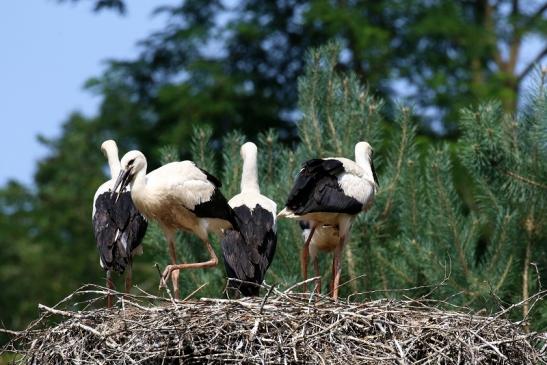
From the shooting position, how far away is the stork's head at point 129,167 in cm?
1034

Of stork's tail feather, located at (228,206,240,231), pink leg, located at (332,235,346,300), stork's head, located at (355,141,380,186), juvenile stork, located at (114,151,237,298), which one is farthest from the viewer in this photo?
stork's head, located at (355,141,380,186)

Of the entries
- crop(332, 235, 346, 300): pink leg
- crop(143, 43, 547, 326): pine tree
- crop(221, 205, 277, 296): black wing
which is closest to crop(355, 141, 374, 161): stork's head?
crop(143, 43, 547, 326): pine tree

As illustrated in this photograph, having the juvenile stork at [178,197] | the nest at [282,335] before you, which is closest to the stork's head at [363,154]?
the juvenile stork at [178,197]

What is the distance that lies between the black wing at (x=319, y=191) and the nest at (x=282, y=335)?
155 centimetres

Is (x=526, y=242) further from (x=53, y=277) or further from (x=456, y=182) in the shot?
(x=53, y=277)

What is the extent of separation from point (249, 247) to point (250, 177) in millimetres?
913

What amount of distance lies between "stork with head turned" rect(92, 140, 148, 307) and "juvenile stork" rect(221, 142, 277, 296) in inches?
29.4

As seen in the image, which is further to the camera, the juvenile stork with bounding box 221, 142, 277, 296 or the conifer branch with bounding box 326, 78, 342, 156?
the conifer branch with bounding box 326, 78, 342, 156

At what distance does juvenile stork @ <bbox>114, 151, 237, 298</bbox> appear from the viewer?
10.4 metres

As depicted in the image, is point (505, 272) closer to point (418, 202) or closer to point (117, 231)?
point (418, 202)

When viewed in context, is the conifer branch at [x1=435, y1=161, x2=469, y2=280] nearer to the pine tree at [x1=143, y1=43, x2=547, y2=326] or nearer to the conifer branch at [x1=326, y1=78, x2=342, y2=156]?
the pine tree at [x1=143, y1=43, x2=547, y2=326]

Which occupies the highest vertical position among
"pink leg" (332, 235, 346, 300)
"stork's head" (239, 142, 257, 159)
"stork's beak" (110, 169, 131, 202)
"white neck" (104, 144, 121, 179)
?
"stork's beak" (110, 169, 131, 202)

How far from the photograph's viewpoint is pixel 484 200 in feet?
39.7

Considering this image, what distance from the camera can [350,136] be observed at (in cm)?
1259
